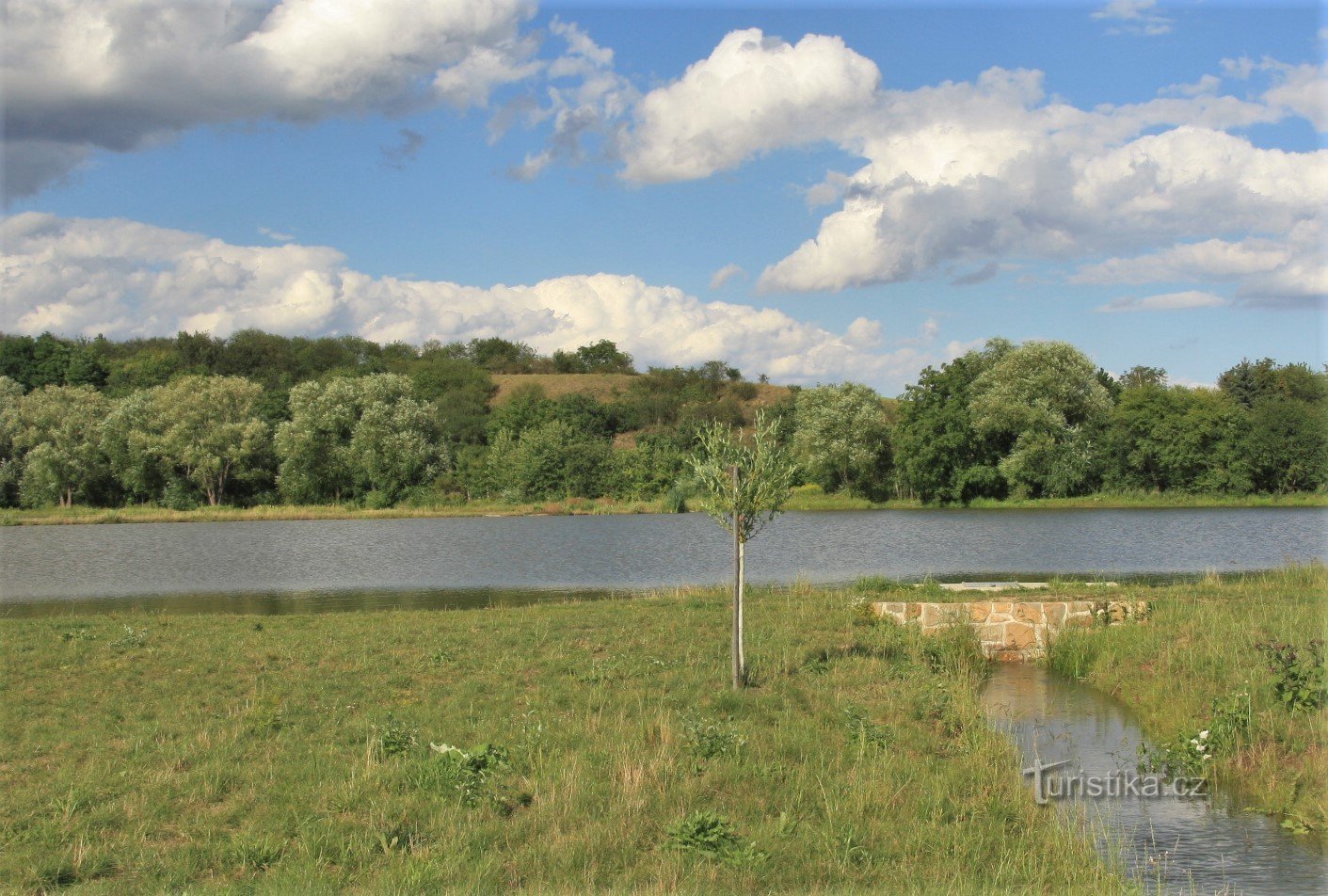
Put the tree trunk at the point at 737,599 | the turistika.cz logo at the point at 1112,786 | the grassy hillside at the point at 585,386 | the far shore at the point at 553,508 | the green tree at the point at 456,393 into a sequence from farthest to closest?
the grassy hillside at the point at 585,386
the green tree at the point at 456,393
the far shore at the point at 553,508
the tree trunk at the point at 737,599
the turistika.cz logo at the point at 1112,786

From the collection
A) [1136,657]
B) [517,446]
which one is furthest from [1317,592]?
[517,446]

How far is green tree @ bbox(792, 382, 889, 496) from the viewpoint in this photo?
6750cm

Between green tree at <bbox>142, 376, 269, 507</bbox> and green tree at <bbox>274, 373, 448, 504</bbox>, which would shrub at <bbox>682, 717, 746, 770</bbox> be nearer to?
green tree at <bbox>274, 373, 448, 504</bbox>

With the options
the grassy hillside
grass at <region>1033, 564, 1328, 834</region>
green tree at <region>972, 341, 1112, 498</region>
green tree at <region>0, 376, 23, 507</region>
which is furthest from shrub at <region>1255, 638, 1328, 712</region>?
the grassy hillside

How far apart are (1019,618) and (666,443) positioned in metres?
58.7

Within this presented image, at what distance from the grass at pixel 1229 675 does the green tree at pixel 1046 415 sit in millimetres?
42328

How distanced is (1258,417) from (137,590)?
192ft

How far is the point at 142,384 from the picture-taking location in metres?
87.0

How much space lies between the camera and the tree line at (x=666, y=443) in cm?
6091

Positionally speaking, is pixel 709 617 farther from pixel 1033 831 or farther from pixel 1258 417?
pixel 1258 417

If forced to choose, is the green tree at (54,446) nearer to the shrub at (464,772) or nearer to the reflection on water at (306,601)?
the reflection on water at (306,601)

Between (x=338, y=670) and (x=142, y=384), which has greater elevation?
(x=142, y=384)

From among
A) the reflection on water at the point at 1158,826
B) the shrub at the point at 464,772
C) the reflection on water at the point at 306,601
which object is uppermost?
the shrub at the point at 464,772

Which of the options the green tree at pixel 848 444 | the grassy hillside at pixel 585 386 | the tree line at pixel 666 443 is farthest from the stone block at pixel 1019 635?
the grassy hillside at pixel 585 386
